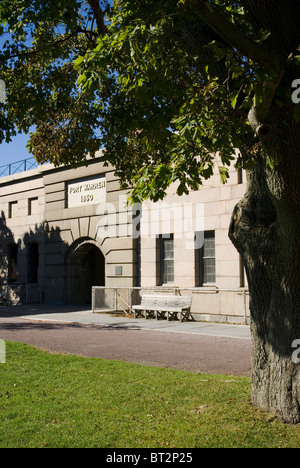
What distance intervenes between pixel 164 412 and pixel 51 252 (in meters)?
20.4

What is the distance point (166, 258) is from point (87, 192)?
5912 mm

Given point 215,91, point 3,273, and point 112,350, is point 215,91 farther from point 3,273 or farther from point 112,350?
point 3,273

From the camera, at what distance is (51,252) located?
26.2 metres

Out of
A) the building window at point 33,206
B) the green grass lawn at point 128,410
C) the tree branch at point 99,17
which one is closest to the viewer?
the green grass lawn at point 128,410

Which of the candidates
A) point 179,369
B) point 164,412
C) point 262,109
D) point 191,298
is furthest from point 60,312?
point 262,109

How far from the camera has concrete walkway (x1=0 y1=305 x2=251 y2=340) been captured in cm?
1526

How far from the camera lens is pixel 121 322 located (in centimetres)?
1808

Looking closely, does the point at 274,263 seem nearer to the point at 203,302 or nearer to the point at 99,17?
the point at 99,17

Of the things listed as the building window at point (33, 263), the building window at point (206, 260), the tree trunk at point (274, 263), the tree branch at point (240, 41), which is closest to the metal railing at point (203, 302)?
the building window at point (206, 260)

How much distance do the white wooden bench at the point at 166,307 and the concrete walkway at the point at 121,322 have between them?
42cm

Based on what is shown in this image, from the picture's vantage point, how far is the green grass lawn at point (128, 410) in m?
5.47

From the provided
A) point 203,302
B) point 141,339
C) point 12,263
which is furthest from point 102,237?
point 141,339

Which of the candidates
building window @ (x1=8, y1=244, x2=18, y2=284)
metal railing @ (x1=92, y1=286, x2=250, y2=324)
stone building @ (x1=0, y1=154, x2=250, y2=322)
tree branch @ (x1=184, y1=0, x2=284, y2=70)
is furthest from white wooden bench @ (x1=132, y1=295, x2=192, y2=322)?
tree branch @ (x1=184, y1=0, x2=284, y2=70)

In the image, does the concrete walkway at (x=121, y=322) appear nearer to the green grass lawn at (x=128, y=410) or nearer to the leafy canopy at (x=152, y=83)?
the green grass lawn at (x=128, y=410)
